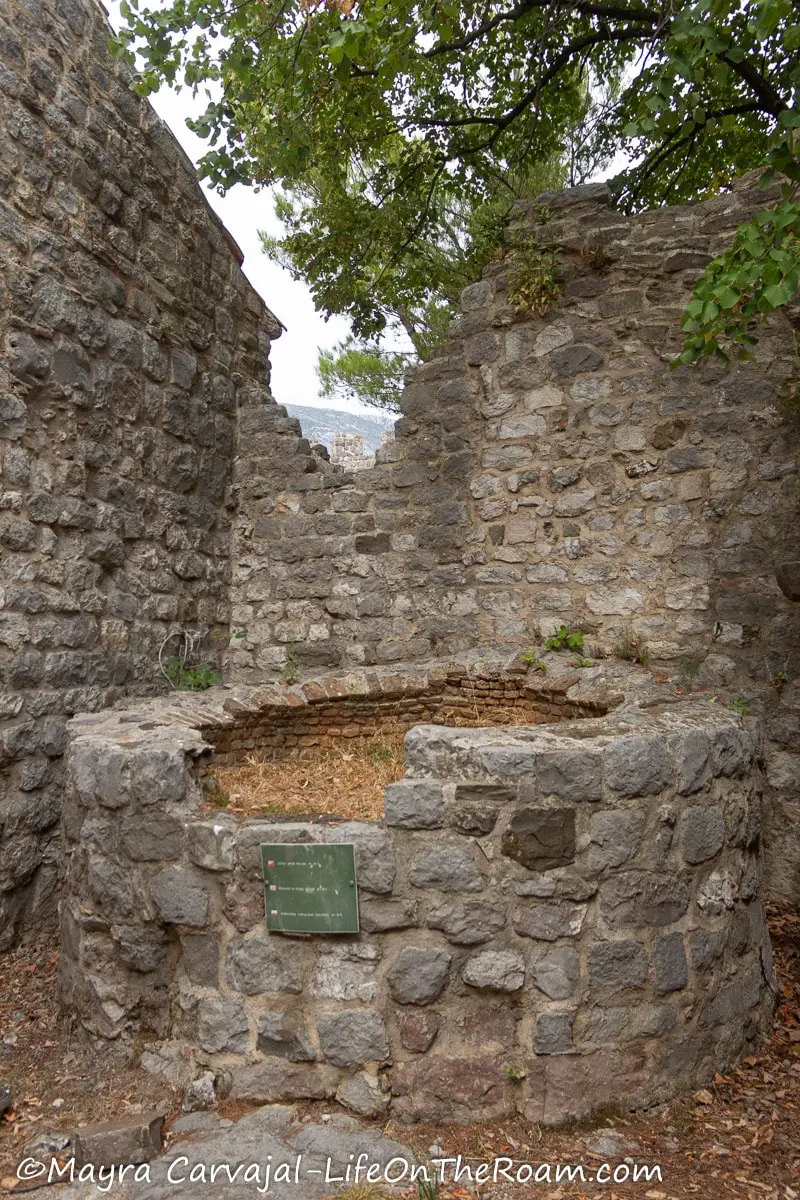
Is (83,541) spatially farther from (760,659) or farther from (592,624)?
(760,659)

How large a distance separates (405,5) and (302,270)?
192 inches

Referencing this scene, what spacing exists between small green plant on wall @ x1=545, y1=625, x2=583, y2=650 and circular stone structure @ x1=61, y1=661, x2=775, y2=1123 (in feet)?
5.95

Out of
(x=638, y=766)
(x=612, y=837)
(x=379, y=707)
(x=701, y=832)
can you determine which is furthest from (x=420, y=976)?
(x=379, y=707)

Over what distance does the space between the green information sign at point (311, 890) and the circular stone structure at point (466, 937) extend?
0.15 feet

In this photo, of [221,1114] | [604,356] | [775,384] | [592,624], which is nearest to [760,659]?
[592,624]

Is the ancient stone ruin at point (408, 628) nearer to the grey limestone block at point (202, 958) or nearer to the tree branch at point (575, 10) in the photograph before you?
the grey limestone block at point (202, 958)

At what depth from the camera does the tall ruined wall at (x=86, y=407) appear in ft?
14.4

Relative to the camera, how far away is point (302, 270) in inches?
369

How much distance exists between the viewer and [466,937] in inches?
120

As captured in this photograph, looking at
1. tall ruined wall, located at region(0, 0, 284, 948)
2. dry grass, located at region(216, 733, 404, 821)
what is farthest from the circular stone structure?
tall ruined wall, located at region(0, 0, 284, 948)

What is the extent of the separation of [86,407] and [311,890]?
3036mm

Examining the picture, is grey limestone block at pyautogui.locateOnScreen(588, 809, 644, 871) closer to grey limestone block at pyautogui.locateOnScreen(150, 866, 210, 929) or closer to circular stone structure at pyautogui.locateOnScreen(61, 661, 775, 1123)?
circular stone structure at pyautogui.locateOnScreen(61, 661, 775, 1123)

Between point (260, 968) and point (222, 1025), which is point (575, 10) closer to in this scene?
point (260, 968)

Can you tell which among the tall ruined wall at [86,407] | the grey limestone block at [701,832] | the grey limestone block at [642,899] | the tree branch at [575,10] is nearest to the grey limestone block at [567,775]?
the grey limestone block at [642,899]
